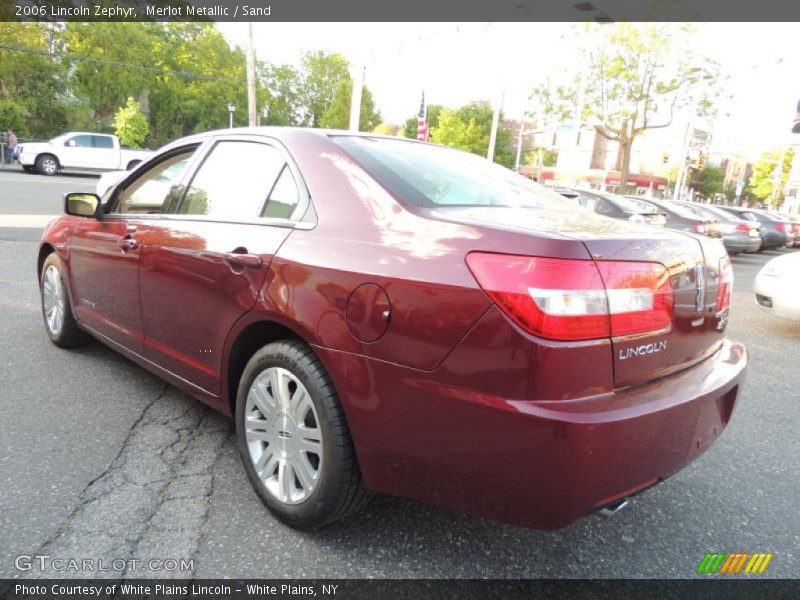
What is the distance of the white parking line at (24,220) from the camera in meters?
9.66

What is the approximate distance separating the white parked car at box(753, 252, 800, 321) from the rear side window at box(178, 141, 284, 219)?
18.6 feet

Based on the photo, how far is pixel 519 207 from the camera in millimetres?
2389

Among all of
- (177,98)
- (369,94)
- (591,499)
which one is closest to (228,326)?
(591,499)

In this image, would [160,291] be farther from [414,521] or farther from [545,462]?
[545,462]

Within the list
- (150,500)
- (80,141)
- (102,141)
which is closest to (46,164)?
(80,141)

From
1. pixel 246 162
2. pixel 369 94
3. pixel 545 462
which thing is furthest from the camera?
pixel 369 94

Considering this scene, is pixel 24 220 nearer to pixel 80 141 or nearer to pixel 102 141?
pixel 80 141

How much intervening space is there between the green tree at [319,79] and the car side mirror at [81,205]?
2615 inches

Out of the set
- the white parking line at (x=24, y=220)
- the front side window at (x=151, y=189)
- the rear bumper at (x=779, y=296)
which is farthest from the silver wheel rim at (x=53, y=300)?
the rear bumper at (x=779, y=296)

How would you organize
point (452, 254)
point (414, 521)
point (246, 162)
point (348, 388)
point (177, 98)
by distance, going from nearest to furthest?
point (452, 254) → point (348, 388) → point (414, 521) → point (246, 162) → point (177, 98)

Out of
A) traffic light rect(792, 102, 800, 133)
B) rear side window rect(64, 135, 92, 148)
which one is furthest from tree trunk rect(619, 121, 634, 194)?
rear side window rect(64, 135, 92, 148)

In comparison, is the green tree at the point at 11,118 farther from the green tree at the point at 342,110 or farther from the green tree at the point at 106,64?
the green tree at the point at 342,110

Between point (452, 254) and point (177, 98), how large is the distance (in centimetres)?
5347

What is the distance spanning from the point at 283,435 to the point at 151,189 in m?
1.93
